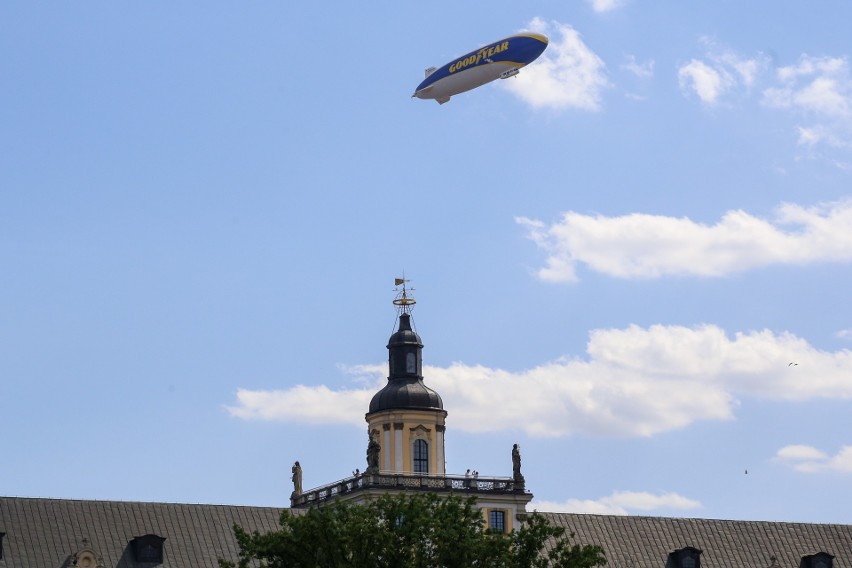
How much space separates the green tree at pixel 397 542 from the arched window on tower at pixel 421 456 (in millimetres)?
43751

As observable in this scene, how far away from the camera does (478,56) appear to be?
132 m

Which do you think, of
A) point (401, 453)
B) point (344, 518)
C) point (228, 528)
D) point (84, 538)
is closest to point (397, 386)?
point (401, 453)

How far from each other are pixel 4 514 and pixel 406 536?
4276cm

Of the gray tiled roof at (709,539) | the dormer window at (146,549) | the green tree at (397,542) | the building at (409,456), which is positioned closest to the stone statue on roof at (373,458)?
the building at (409,456)

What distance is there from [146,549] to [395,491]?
16.2 meters

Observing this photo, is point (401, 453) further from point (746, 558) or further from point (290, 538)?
point (290, 538)

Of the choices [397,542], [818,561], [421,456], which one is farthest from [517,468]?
[397,542]

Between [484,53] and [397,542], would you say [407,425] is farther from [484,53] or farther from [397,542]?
[397,542]

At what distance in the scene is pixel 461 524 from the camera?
98.3 meters

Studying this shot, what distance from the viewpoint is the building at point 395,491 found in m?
133

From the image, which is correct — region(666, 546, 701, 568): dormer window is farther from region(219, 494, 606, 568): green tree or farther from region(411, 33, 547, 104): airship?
region(219, 494, 606, 568): green tree

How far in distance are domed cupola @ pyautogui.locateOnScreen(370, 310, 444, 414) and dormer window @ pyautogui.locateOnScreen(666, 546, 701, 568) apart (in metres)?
17.8

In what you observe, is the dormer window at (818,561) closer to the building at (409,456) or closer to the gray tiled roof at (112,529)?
the building at (409,456)

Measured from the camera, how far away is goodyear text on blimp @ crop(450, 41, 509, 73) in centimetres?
13112
